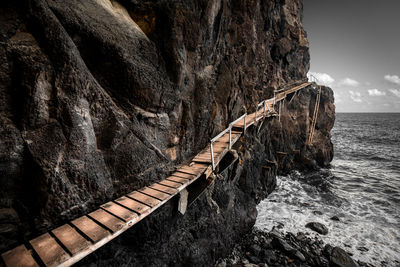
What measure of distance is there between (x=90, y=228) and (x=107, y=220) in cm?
27

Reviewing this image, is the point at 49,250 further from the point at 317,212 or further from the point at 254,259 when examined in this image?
the point at 317,212

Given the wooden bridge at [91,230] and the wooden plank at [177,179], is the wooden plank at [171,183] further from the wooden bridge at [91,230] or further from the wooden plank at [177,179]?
the wooden plank at [177,179]

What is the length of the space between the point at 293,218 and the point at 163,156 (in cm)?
1026

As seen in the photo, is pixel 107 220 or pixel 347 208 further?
pixel 347 208

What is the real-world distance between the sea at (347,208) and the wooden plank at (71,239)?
32.2ft

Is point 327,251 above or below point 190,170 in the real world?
below

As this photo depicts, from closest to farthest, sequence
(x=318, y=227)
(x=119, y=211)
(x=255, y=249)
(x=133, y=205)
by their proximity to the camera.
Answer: (x=119, y=211) < (x=133, y=205) < (x=255, y=249) < (x=318, y=227)

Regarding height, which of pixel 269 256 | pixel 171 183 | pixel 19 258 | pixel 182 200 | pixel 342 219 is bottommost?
pixel 342 219

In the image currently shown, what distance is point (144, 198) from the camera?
384cm

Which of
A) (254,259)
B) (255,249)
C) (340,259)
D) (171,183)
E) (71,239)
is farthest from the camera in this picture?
(255,249)

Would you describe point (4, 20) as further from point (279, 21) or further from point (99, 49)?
point (279, 21)

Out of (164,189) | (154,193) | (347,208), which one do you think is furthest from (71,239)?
(347,208)

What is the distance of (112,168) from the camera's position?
4.04m

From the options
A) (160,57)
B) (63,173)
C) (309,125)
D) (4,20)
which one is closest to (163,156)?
(63,173)
